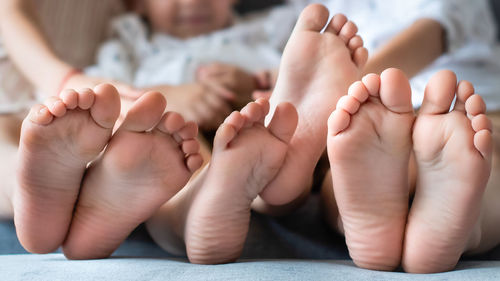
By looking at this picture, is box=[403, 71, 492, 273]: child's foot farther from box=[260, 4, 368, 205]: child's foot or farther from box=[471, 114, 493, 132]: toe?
box=[260, 4, 368, 205]: child's foot

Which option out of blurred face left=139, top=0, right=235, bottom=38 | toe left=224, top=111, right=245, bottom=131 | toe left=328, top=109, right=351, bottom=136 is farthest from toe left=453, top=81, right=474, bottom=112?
blurred face left=139, top=0, right=235, bottom=38

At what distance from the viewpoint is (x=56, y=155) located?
482 millimetres

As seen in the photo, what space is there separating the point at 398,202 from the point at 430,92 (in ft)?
0.38

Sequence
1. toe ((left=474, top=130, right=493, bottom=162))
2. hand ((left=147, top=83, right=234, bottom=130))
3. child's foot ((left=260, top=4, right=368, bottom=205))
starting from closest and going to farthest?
toe ((left=474, top=130, right=493, bottom=162)), child's foot ((left=260, top=4, right=368, bottom=205)), hand ((left=147, top=83, right=234, bottom=130))

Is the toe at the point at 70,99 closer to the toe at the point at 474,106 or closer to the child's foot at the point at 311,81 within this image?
the child's foot at the point at 311,81

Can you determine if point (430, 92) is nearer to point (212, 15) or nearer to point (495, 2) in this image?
point (212, 15)

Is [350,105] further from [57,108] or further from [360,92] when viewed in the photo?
[57,108]

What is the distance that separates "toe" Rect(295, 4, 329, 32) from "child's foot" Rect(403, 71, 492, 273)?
0.55ft

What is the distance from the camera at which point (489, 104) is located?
80 cm

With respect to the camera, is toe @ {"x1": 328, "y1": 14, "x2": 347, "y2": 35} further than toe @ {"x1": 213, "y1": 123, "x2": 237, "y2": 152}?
Yes

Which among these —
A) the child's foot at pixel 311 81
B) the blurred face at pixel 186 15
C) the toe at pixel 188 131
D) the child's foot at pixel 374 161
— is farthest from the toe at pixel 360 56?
the blurred face at pixel 186 15

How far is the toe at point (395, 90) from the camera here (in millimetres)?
449

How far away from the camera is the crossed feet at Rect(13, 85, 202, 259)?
46cm

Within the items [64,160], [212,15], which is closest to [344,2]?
[212,15]
